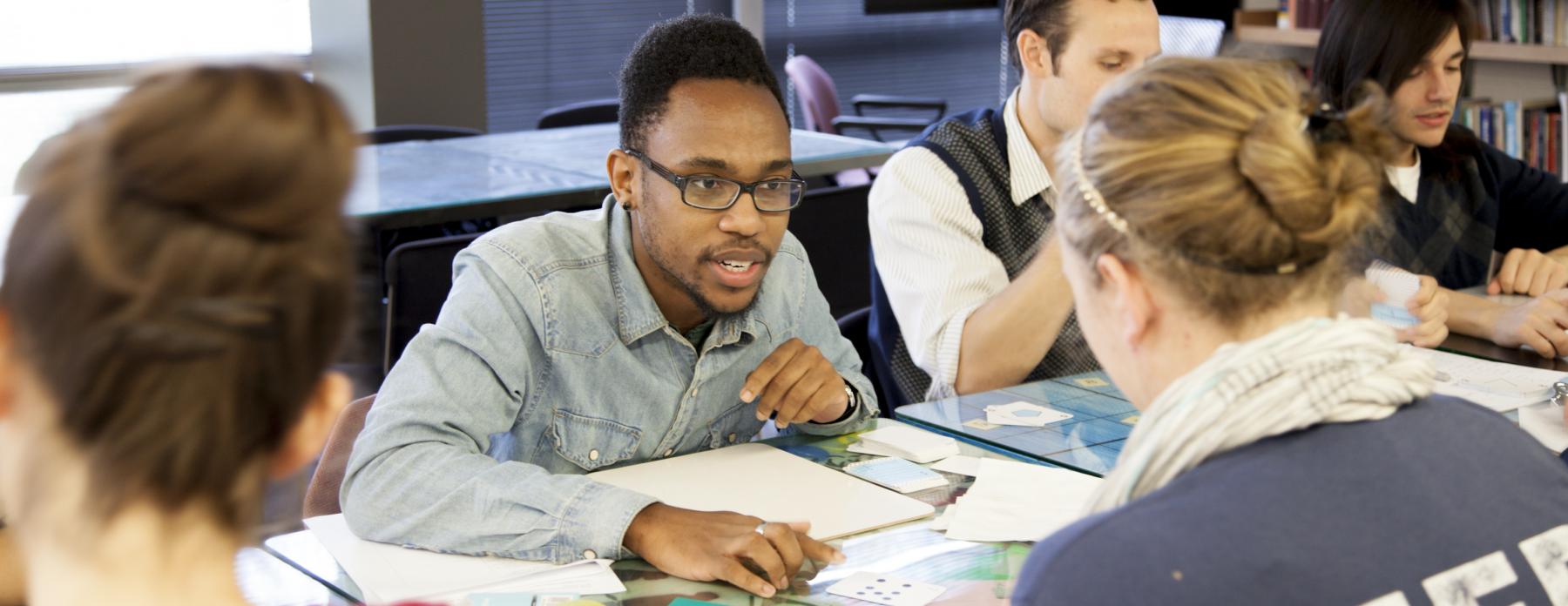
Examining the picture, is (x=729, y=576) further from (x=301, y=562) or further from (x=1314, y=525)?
(x=1314, y=525)

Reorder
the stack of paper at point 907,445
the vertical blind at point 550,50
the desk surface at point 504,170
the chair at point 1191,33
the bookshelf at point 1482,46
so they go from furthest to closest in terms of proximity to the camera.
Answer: the vertical blind at point 550,50, the chair at point 1191,33, the bookshelf at point 1482,46, the desk surface at point 504,170, the stack of paper at point 907,445

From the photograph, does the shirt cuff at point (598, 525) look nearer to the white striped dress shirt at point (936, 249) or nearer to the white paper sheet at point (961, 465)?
the white paper sheet at point (961, 465)

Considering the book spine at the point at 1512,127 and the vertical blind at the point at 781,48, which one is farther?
the vertical blind at the point at 781,48

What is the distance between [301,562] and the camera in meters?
1.43

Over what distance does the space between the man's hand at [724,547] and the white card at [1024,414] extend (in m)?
0.55

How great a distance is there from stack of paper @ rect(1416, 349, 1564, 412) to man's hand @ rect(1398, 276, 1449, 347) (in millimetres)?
53

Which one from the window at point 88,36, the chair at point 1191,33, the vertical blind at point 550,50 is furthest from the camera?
the vertical blind at point 550,50

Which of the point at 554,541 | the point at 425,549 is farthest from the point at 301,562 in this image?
the point at 554,541

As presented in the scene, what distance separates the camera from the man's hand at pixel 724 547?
4.39 ft

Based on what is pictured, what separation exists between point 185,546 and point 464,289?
0.95m

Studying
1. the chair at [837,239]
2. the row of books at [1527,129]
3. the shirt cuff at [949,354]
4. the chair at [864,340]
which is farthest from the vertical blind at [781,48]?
the shirt cuff at [949,354]

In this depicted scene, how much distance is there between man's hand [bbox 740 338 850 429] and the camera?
5.80 feet

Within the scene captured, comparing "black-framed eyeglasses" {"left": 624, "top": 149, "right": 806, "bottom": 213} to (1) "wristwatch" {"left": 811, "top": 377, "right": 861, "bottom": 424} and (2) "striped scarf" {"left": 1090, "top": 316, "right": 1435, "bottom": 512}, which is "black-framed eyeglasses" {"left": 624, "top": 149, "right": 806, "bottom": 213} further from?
(2) "striped scarf" {"left": 1090, "top": 316, "right": 1435, "bottom": 512}

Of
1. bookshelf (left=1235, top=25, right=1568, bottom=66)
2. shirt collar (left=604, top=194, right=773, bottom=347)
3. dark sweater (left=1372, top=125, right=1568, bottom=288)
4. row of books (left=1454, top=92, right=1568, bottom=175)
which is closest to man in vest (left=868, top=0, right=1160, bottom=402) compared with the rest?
shirt collar (left=604, top=194, right=773, bottom=347)
